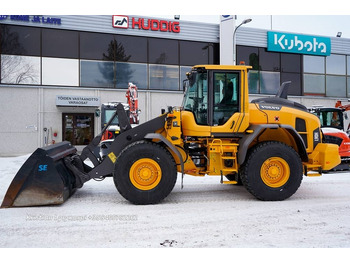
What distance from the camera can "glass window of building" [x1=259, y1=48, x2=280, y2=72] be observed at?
899 inches

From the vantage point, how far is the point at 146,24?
20.3m

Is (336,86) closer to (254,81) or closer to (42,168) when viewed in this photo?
(254,81)

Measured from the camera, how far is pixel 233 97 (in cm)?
620

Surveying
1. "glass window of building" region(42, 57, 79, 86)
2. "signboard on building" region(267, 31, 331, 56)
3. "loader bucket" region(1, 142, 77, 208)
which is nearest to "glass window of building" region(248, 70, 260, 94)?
"signboard on building" region(267, 31, 331, 56)

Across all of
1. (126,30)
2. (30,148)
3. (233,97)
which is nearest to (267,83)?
(126,30)

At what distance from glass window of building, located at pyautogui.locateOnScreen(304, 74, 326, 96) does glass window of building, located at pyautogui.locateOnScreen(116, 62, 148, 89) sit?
12156 millimetres

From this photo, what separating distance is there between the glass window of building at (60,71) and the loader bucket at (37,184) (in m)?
14.5

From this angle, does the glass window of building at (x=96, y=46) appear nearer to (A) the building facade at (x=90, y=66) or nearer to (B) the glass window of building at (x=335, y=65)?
(A) the building facade at (x=90, y=66)

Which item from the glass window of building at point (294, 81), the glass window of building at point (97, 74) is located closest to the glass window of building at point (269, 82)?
the glass window of building at point (294, 81)

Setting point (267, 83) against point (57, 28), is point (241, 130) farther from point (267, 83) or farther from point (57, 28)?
point (267, 83)

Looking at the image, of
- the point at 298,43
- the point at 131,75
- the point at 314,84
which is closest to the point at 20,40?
the point at 131,75

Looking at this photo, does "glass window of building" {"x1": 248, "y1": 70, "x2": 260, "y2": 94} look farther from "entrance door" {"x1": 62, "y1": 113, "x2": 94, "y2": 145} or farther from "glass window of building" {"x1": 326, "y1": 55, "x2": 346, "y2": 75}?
"entrance door" {"x1": 62, "y1": 113, "x2": 94, "y2": 145}

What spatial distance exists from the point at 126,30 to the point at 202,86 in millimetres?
15138

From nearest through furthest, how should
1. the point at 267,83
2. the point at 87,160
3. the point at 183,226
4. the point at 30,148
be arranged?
1. the point at 183,226
2. the point at 87,160
3. the point at 30,148
4. the point at 267,83
